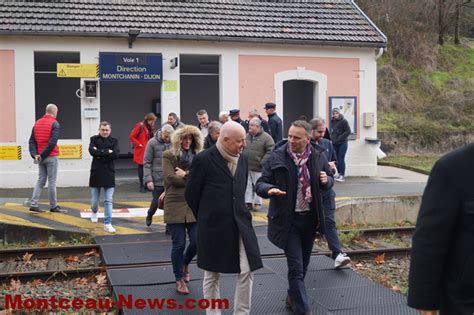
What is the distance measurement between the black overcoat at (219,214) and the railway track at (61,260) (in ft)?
10.1

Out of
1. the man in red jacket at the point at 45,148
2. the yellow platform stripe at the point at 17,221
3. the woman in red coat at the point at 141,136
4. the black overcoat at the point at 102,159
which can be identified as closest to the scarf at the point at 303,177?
the black overcoat at the point at 102,159

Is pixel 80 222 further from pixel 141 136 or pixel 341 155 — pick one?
→ pixel 341 155

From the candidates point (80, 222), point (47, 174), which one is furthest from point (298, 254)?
point (47, 174)

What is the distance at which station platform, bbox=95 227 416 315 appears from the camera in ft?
21.9

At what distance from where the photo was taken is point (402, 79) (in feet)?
98.3

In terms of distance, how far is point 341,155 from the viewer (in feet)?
54.6

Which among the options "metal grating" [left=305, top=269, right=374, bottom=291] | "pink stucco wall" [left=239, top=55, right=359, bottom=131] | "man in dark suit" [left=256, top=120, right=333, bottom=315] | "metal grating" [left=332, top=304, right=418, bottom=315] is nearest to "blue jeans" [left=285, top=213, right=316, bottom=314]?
"man in dark suit" [left=256, top=120, right=333, bottom=315]

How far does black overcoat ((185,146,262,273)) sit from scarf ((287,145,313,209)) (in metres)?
0.79

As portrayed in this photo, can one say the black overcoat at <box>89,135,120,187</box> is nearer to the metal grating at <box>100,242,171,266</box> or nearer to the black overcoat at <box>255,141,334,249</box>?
the metal grating at <box>100,242,171,266</box>

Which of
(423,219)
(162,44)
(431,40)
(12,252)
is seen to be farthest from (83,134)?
(431,40)

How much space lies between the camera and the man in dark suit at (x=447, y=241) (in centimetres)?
300

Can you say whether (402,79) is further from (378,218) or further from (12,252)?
(12,252)

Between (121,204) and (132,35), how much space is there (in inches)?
187

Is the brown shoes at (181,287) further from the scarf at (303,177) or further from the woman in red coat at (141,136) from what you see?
the woman in red coat at (141,136)
